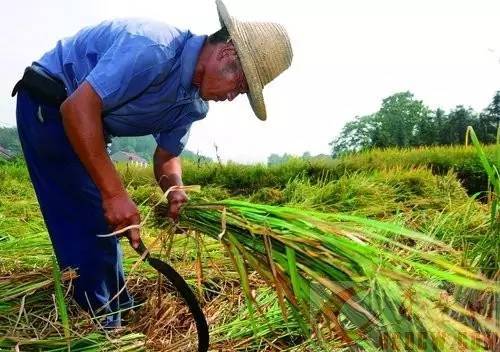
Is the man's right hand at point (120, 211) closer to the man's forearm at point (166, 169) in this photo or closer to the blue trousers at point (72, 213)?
the blue trousers at point (72, 213)

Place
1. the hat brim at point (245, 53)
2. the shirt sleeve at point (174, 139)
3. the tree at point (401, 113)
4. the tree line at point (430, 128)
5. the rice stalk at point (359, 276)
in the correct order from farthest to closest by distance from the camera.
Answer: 1. the tree at point (401, 113)
2. the tree line at point (430, 128)
3. the shirt sleeve at point (174, 139)
4. the hat brim at point (245, 53)
5. the rice stalk at point (359, 276)

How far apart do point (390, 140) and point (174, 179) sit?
65.5ft

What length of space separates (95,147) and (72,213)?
26.4 inches

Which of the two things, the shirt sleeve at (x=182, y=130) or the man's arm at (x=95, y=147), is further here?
the shirt sleeve at (x=182, y=130)

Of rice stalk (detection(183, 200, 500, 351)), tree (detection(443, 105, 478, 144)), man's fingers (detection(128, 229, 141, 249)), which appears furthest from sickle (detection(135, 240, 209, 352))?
tree (detection(443, 105, 478, 144))

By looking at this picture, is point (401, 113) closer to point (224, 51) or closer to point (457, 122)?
point (457, 122)

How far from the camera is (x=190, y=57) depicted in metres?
1.98

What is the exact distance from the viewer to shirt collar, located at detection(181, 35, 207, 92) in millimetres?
1981

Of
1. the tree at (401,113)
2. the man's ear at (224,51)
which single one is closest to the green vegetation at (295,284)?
the man's ear at (224,51)

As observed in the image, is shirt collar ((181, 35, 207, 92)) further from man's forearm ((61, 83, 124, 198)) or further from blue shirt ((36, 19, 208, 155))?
man's forearm ((61, 83, 124, 198))

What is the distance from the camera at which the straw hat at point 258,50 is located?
1.95 metres

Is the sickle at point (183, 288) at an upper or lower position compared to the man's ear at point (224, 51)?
lower

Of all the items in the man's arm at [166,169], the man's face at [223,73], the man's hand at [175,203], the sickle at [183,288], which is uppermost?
the man's face at [223,73]

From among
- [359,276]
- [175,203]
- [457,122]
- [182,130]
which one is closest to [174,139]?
[182,130]
